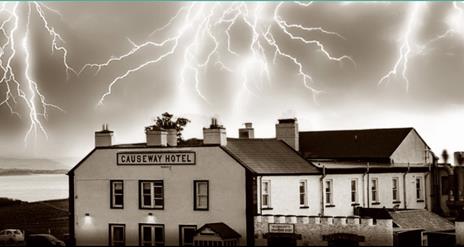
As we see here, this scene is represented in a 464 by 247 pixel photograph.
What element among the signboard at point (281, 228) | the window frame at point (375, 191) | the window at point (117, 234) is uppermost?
the window frame at point (375, 191)

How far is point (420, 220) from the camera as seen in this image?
36594 millimetres

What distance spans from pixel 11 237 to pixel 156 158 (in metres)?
10.1

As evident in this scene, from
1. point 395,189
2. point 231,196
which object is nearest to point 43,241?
point 231,196

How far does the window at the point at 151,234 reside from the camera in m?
34.2

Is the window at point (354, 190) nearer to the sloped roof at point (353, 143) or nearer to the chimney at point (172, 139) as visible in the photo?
the sloped roof at point (353, 143)

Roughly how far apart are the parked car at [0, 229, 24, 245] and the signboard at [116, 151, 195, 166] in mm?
7862

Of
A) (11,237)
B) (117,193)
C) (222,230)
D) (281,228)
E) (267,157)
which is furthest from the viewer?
(11,237)

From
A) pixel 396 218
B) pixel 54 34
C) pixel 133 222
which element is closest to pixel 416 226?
pixel 396 218

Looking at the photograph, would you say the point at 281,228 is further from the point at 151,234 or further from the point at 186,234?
the point at 151,234

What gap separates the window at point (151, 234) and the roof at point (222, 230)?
119 inches

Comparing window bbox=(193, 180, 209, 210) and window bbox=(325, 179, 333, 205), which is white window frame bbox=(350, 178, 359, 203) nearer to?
window bbox=(325, 179, 333, 205)

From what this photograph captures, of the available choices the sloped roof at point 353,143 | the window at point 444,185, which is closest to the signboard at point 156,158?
the sloped roof at point 353,143

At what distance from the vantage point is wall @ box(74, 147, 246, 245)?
1291 inches

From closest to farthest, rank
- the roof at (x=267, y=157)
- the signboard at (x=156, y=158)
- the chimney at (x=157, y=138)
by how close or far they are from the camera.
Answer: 1. the roof at (x=267, y=157)
2. the signboard at (x=156, y=158)
3. the chimney at (x=157, y=138)
